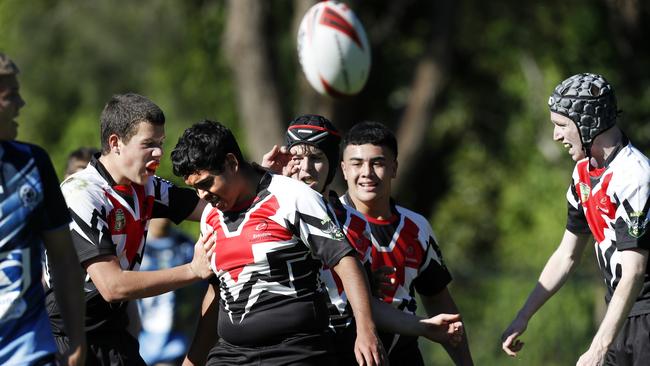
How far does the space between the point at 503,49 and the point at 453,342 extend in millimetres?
17189

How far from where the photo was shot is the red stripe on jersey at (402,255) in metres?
5.80

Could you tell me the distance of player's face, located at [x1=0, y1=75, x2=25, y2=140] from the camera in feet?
13.4

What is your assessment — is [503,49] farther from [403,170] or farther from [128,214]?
[128,214]

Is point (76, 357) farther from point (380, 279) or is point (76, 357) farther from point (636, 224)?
point (636, 224)

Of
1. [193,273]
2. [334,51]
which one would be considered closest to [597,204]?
[193,273]

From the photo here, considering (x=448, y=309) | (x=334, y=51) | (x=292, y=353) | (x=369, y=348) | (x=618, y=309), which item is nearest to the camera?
(x=369, y=348)

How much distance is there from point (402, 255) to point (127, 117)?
1624 millimetres

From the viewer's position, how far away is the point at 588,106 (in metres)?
5.31

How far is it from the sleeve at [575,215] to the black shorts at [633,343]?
57 centimetres

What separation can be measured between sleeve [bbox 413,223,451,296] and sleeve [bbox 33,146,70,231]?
2.36 meters

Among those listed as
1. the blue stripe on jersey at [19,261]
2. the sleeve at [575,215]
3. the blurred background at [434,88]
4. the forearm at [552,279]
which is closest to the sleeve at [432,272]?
the forearm at [552,279]

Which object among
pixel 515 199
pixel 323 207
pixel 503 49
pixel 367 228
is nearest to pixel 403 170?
pixel 515 199

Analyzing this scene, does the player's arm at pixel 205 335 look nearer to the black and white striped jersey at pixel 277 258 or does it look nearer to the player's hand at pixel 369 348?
the black and white striped jersey at pixel 277 258

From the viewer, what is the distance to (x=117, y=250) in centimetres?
533
